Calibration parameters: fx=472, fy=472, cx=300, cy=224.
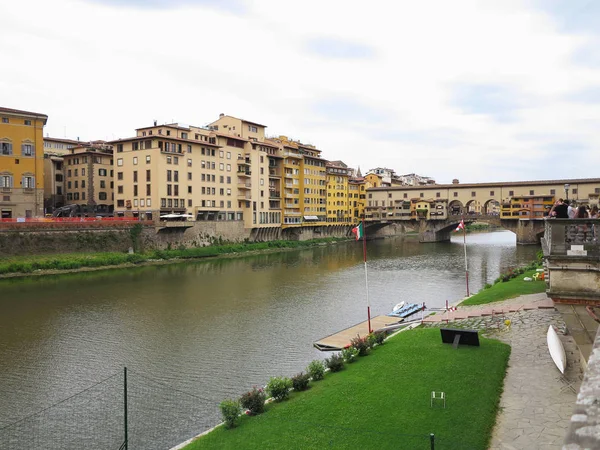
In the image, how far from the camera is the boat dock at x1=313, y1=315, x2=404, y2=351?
23828 mm

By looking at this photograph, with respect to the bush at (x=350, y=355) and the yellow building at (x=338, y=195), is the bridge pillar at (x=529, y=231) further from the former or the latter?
the bush at (x=350, y=355)

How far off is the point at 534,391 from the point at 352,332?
13.6 metres

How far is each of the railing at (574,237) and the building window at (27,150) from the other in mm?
63926

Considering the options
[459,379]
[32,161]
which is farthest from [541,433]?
[32,161]

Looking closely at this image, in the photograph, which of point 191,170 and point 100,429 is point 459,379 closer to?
point 100,429

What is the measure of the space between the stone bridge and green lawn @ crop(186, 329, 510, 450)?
83.5 metres

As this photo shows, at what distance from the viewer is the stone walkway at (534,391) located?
10.7 m

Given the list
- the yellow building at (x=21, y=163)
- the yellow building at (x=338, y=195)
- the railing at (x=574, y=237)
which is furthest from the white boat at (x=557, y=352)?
the yellow building at (x=338, y=195)

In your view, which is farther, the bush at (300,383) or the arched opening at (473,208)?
the arched opening at (473,208)

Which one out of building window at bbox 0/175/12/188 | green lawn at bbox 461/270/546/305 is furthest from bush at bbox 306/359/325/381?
building window at bbox 0/175/12/188

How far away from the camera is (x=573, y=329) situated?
547 inches

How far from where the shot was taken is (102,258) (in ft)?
184

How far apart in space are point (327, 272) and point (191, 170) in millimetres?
31530

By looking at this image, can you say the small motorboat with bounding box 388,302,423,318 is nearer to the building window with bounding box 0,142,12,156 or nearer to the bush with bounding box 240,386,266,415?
the bush with bounding box 240,386,266,415
